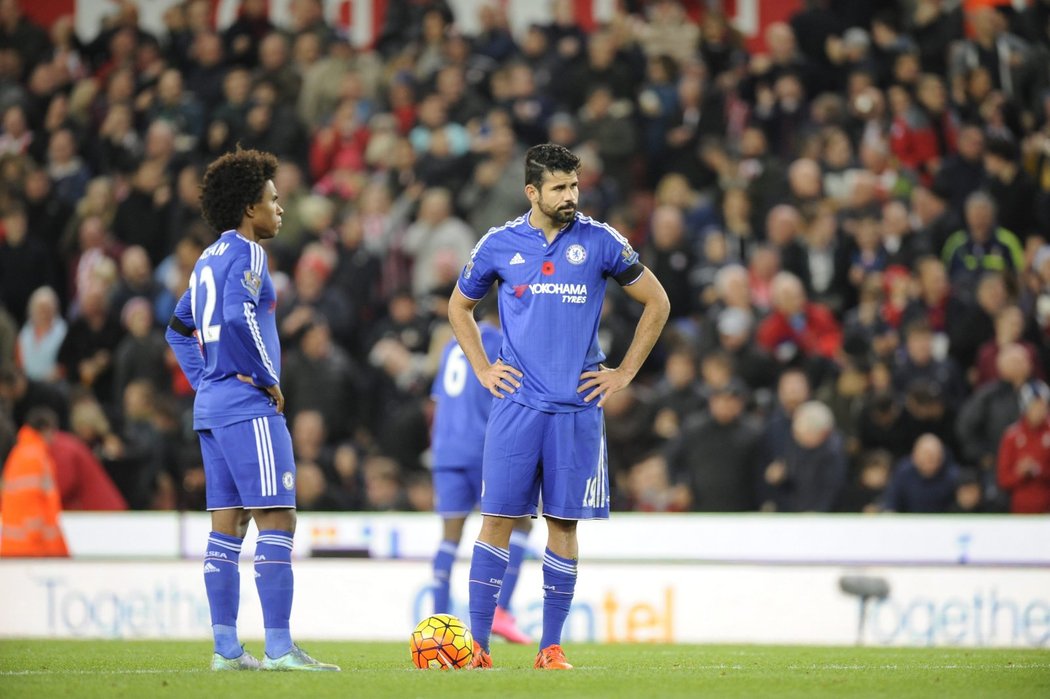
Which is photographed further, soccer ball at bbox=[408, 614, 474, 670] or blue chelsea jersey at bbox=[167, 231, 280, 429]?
soccer ball at bbox=[408, 614, 474, 670]

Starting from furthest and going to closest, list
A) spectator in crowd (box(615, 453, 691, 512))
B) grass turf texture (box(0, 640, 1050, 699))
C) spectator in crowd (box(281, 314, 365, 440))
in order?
spectator in crowd (box(281, 314, 365, 440)) < spectator in crowd (box(615, 453, 691, 512)) < grass turf texture (box(0, 640, 1050, 699))

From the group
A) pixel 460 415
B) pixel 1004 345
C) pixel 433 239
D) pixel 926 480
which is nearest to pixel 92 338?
pixel 433 239

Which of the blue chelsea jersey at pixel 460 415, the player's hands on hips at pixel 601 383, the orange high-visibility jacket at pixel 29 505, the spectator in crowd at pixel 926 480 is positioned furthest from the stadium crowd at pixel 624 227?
the player's hands on hips at pixel 601 383

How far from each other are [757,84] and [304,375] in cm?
541

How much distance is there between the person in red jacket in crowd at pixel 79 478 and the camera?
1472cm

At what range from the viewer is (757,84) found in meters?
16.8

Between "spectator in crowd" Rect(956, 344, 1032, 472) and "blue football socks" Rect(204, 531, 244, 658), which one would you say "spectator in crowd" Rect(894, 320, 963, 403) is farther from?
"blue football socks" Rect(204, 531, 244, 658)

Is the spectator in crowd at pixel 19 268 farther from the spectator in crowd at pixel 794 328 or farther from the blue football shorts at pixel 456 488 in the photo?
the blue football shorts at pixel 456 488

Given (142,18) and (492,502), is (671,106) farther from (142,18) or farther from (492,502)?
(492,502)

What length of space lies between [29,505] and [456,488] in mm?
4360

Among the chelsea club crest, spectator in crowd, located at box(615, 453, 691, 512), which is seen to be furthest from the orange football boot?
spectator in crowd, located at box(615, 453, 691, 512)

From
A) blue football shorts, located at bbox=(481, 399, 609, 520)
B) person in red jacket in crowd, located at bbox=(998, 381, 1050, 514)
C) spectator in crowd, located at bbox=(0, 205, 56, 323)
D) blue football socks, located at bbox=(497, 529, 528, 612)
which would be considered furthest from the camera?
spectator in crowd, located at bbox=(0, 205, 56, 323)

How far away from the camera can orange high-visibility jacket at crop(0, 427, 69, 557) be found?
44.0ft

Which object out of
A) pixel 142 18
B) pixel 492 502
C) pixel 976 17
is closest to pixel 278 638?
pixel 492 502
